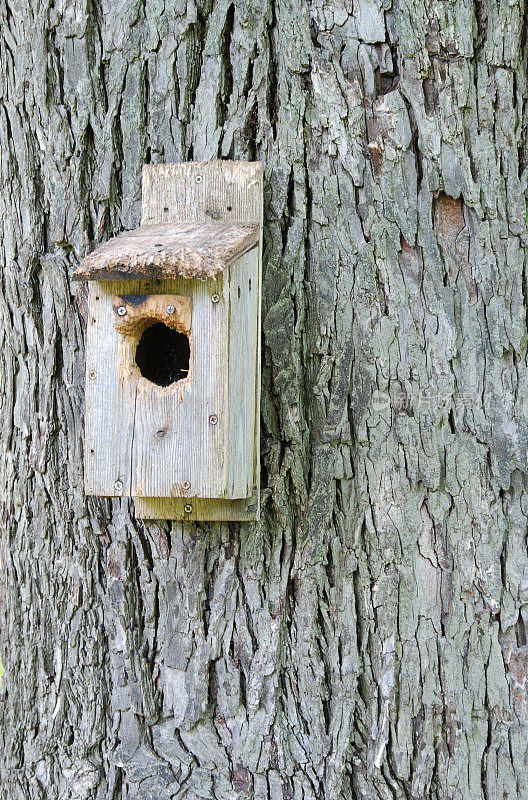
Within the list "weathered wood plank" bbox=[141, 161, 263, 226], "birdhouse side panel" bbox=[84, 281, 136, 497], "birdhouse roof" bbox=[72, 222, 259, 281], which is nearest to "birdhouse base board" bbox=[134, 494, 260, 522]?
"birdhouse side panel" bbox=[84, 281, 136, 497]

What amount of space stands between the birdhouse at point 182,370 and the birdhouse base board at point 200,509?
74mm

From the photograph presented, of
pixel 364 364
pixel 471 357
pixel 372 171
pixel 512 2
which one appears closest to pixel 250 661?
pixel 364 364

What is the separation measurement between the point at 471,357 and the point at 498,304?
0.18 metres

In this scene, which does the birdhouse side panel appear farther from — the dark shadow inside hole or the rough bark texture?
the rough bark texture

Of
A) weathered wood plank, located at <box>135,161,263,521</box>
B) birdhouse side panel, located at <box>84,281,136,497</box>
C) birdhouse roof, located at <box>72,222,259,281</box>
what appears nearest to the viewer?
birdhouse roof, located at <box>72,222,259,281</box>

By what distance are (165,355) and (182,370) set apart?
0.34 m

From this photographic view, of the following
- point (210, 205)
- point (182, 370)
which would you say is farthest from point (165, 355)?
point (210, 205)

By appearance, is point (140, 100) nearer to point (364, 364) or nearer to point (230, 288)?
point (230, 288)

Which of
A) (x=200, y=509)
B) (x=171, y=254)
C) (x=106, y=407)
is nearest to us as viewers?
(x=171, y=254)

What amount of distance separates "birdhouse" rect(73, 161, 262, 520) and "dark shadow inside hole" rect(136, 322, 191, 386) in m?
0.15

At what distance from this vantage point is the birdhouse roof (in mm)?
1896

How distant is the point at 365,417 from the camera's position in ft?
7.66

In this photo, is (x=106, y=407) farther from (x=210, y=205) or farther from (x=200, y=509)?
(x=210, y=205)

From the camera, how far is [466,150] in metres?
2.32
